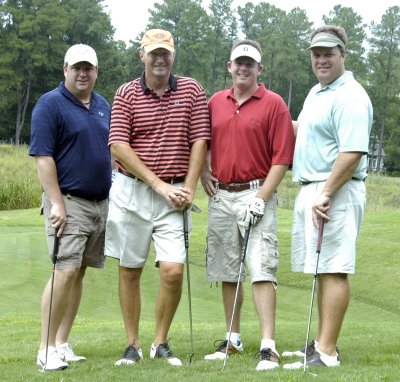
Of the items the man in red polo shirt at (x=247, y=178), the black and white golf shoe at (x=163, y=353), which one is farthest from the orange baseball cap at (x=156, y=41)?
the black and white golf shoe at (x=163, y=353)

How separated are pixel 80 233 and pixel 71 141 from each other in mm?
615

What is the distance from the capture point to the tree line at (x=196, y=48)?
2307 inches

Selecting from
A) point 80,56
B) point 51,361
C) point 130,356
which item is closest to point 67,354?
point 51,361

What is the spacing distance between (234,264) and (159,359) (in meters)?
0.84

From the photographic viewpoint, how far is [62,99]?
17.5ft

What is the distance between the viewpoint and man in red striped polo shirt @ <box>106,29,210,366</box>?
5.26 metres

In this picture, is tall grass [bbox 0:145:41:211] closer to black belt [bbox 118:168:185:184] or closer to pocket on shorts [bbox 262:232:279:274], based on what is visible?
black belt [bbox 118:168:185:184]

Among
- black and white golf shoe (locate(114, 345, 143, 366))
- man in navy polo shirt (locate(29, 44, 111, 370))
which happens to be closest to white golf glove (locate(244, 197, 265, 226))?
man in navy polo shirt (locate(29, 44, 111, 370))

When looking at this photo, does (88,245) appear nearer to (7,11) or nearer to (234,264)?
(234,264)

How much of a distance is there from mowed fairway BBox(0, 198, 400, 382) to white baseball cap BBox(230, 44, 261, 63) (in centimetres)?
203

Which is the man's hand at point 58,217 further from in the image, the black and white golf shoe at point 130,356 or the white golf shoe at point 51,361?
the black and white golf shoe at point 130,356

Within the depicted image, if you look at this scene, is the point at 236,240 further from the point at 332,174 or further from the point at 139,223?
the point at 332,174

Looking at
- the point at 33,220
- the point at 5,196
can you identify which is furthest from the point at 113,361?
the point at 5,196

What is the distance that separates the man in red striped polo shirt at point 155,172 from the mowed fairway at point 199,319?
0.45 metres
